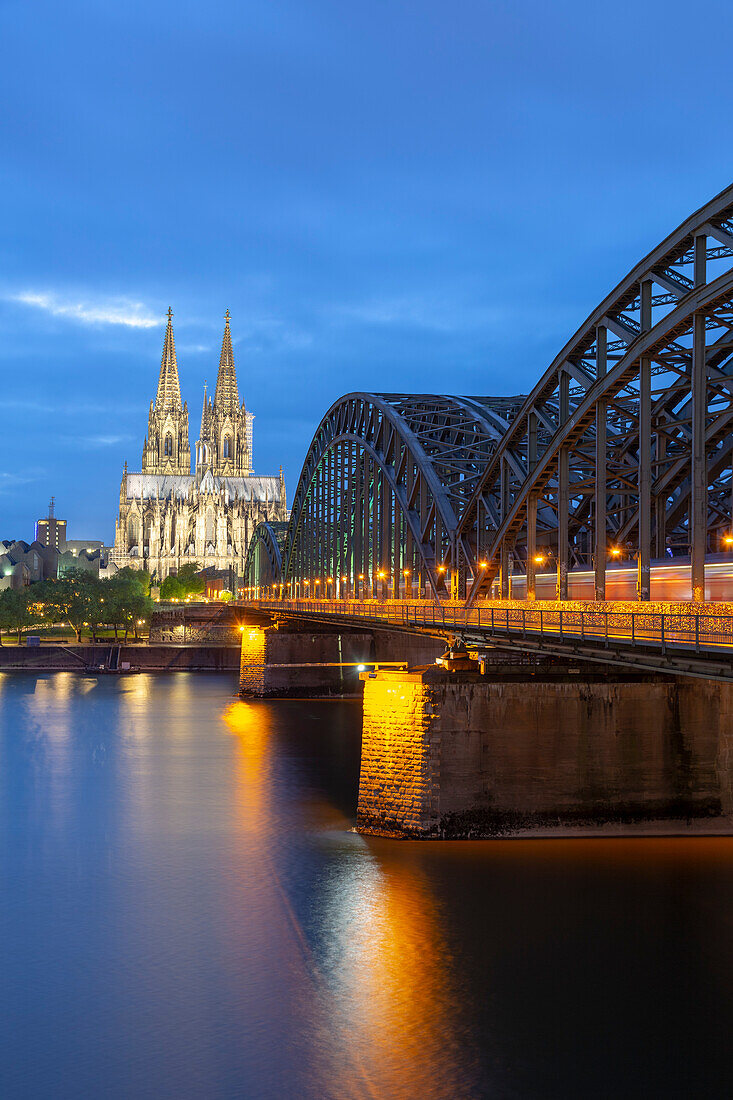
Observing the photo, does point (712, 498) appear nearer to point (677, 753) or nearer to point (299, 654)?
point (677, 753)

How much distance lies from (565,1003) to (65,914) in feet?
48.9

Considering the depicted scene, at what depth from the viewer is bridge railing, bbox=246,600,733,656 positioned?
26078 millimetres

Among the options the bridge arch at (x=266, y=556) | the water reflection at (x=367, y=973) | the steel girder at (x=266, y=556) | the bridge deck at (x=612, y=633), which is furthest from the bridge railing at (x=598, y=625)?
the steel girder at (x=266, y=556)

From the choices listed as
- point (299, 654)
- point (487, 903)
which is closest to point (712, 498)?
point (487, 903)

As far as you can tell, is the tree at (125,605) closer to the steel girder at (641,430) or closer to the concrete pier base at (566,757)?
the steel girder at (641,430)

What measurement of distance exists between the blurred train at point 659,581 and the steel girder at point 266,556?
84953 mm

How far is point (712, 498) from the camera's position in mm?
50656

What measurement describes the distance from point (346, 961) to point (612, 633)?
34.9ft

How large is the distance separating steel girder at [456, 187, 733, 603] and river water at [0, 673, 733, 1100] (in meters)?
8.91

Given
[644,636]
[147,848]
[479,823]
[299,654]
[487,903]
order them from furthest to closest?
[299,654]
[147,848]
[479,823]
[487,903]
[644,636]

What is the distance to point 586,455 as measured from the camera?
4428cm

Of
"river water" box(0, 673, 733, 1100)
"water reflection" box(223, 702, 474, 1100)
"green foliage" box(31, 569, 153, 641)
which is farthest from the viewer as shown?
"green foliage" box(31, 569, 153, 641)

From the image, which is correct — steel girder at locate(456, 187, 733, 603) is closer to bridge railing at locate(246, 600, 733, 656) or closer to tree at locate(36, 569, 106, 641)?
bridge railing at locate(246, 600, 733, 656)

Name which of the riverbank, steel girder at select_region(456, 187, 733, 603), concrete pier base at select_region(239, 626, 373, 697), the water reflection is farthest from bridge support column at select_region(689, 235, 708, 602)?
the riverbank
